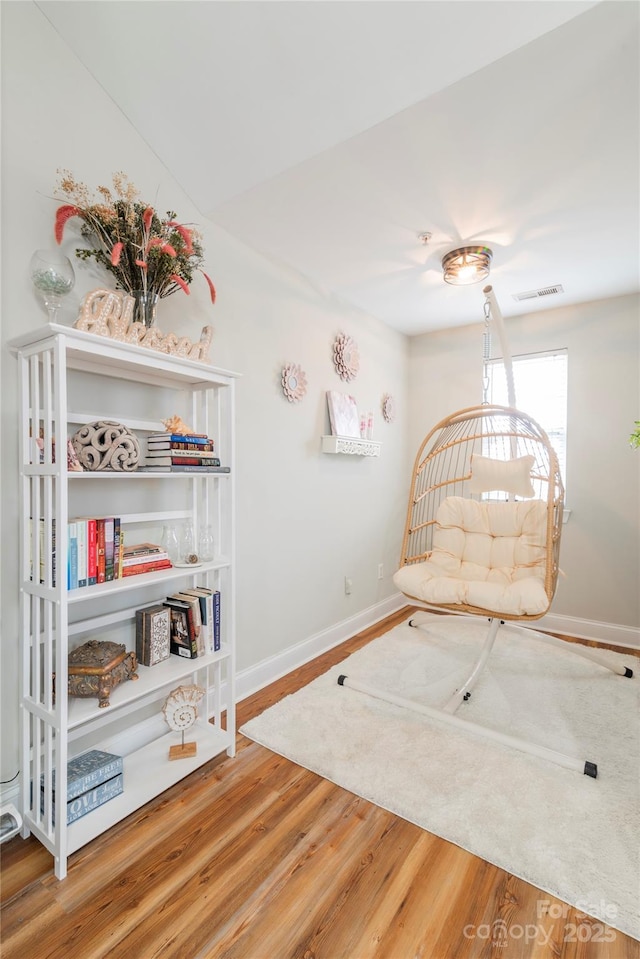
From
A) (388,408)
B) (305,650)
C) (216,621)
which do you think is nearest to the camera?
(216,621)

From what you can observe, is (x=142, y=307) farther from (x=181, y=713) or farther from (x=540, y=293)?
(x=540, y=293)

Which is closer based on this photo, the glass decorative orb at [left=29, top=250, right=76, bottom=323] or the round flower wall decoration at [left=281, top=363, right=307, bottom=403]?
the glass decorative orb at [left=29, top=250, right=76, bottom=323]

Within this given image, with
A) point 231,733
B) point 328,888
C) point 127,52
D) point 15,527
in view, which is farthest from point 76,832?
point 127,52

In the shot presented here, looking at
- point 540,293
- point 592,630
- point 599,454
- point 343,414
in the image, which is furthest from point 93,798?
point 540,293

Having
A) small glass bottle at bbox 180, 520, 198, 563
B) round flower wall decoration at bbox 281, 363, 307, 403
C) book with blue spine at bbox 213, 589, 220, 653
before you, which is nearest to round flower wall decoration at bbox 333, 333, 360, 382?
round flower wall decoration at bbox 281, 363, 307, 403

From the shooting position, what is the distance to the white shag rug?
4.44ft

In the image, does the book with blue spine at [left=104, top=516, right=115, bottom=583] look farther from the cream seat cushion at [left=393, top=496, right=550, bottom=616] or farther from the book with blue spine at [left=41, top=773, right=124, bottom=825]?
the cream seat cushion at [left=393, top=496, right=550, bottom=616]

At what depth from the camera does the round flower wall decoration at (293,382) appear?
101 inches

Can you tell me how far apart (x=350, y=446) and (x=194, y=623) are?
1.63m

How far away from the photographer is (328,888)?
1265mm

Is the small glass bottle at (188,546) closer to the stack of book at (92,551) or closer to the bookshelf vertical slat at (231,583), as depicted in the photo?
the bookshelf vertical slat at (231,583)

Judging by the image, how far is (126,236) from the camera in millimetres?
1626

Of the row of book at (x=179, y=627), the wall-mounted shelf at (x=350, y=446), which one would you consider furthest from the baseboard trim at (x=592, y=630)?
the row of book at (x=179, y=627)

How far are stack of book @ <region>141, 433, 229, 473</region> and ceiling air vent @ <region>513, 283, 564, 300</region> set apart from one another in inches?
96.6
